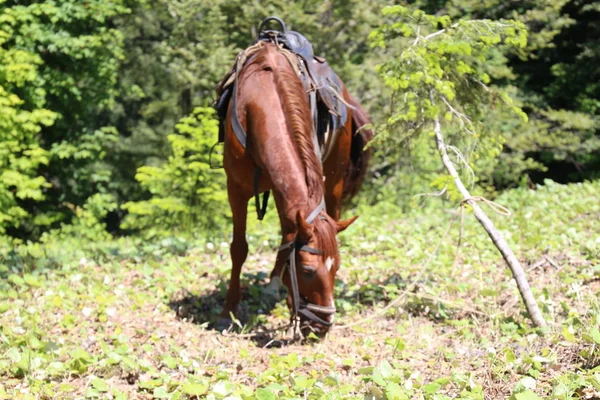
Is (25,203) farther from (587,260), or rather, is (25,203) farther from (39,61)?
(587,260)

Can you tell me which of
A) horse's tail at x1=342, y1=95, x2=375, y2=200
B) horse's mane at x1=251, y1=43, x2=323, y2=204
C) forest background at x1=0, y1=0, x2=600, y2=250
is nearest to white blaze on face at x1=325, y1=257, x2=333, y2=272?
horse's mane at x1=251, y1=43, x2=323, y2=204

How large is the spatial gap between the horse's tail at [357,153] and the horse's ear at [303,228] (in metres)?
2.73

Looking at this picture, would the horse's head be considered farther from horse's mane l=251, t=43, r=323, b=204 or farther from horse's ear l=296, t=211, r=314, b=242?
horse's mane l=251, t=43, r=323, b=204

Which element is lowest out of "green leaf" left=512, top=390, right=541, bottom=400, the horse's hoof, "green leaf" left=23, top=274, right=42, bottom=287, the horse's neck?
the horse's hoof

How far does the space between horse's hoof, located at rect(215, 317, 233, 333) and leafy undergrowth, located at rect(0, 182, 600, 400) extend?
0.23 feet

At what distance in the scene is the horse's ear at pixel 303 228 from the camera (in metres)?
4.70

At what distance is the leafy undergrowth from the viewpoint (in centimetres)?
372

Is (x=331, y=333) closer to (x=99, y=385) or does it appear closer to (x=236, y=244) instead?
(x=236, y=244)

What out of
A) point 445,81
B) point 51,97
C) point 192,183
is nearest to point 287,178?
point 445,81

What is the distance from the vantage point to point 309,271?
15.8ft

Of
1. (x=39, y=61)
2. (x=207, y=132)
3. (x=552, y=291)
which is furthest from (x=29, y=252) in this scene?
(x=39, y=61)

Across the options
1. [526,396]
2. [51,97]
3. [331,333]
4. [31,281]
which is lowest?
[51,97]

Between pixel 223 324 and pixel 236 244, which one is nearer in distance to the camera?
pixel 223 324

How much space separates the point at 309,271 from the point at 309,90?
1764 millimetres
